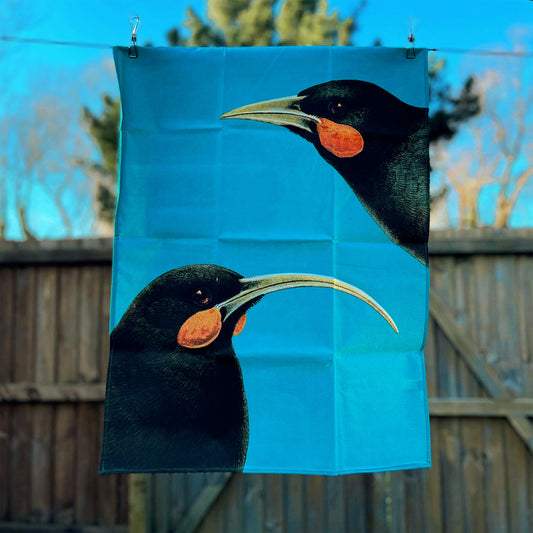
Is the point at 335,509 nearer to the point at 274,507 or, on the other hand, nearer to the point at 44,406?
the point at 274,507

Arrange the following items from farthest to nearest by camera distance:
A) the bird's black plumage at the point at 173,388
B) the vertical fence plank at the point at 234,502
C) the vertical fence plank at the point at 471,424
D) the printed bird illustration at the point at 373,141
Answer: the vertical fence plank at the point at 234,502, the vertical fence plank at the point at 471,424, the printed bird illustration at the point at 373,141, the bird's black plumage at the point at 173,388

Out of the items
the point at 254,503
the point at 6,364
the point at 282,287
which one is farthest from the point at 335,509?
the point at 6,364

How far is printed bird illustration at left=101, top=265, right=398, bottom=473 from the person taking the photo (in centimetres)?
253

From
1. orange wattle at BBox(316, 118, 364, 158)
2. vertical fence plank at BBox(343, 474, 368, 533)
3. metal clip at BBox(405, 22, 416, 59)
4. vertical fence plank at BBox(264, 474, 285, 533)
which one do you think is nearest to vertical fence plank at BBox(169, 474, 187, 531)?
vertical fence plank at BBox(264, 474, 285, 533)

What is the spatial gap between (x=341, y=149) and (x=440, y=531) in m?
2.65

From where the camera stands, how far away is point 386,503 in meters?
3.90

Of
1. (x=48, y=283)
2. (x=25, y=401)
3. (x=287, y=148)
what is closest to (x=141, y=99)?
(x=287, y=148)

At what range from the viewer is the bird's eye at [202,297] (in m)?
2.58

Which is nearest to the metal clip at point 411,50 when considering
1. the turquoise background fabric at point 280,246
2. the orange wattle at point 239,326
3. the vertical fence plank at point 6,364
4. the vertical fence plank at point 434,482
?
the turquoise background fabric at point 280,246

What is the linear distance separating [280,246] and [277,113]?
1.94 feet

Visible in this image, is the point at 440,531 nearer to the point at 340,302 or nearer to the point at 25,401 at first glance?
the point at 340,302

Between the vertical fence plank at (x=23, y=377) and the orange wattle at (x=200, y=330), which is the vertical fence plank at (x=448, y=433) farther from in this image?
the vertical fence plank at (x=23, y=377)

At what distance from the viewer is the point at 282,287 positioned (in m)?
2.55

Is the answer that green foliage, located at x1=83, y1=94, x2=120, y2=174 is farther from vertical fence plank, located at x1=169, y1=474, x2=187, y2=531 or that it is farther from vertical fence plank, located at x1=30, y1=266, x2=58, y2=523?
vertical fence plank, located at x1=169, y1=474, x2=187, y2=531
